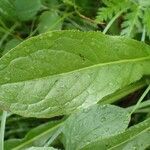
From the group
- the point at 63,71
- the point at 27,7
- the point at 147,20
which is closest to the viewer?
the point at 63,71

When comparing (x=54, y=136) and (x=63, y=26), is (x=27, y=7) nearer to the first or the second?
(x=63, y=26)

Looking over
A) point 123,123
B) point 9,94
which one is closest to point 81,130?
point 123,123

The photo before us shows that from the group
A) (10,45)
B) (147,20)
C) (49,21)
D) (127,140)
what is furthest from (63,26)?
(127,140)

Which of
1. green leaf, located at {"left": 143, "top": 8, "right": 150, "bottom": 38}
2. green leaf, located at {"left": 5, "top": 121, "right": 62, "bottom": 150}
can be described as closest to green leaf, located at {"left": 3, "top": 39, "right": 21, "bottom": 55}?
green leaf, located at {"left": 5, "top": 121, "right": 62, "bottom": 150}

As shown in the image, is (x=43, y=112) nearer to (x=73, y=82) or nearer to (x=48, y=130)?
(x=73, y=82)

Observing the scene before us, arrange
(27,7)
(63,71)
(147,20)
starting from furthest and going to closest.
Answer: (27,7), (147,20), (63,71)

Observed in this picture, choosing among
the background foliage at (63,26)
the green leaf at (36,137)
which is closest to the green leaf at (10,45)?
the background foliage at (63,26)

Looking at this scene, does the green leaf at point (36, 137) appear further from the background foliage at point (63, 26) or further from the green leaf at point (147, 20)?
the green leaf at point (147, 20)
